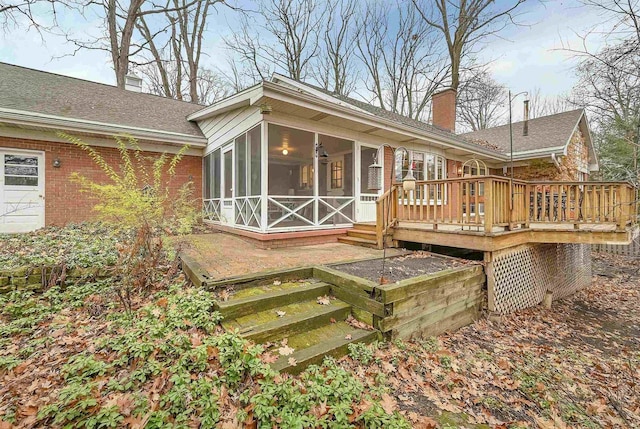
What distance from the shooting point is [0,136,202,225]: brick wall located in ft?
23.6

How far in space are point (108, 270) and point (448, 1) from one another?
68.9 feet

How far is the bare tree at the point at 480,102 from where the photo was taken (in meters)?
17.8

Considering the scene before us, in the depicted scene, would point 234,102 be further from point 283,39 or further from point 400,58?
point 400,58

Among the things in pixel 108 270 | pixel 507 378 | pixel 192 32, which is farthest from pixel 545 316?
pixel 192 32

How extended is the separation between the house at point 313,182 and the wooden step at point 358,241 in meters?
0.03

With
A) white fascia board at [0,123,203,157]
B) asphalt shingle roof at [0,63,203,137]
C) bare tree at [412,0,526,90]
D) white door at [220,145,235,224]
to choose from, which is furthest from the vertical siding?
bare tree at [412,0,526,90]

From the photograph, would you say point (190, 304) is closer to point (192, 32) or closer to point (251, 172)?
point (251, 172)

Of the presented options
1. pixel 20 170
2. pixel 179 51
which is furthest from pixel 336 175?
pixel 179 51

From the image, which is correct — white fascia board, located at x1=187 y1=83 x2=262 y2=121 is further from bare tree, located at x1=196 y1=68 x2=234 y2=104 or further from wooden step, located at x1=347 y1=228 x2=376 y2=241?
bare tree, located at x1=196 y1=68 x2=234 y2=104

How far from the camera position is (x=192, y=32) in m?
16.8

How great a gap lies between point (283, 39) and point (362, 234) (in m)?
15.1

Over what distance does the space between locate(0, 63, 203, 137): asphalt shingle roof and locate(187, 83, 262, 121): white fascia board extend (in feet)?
2.68

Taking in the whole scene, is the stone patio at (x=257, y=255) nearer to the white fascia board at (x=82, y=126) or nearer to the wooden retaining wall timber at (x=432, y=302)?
the wooden retaining wall timber at (x=432, y=302)

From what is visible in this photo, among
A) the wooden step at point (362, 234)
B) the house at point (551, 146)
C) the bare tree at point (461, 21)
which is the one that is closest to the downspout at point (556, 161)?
the house at point (551, 146)
